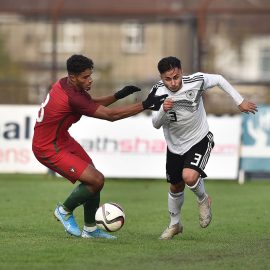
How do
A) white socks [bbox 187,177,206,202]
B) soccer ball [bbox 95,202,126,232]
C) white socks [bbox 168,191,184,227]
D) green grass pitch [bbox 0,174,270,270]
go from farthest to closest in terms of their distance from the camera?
1. white socks [bbox 168,191,184,227]
2. white socks [bbox 187,177,206,202]
3. soccer ball [bbox 95,202,126,232]
4. green grass pitch [bbox 0,174,270,270]

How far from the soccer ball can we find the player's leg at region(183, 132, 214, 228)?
0.85 m

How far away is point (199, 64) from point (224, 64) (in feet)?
48.9

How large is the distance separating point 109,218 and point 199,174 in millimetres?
1131

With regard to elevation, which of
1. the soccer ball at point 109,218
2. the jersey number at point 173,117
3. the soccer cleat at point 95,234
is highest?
the jersey number at point 173,117

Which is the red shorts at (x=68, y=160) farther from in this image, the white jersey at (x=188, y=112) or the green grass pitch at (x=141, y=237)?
the white jersey at (x=188, y=112)

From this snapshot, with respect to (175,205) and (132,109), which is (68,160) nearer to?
(132,109)

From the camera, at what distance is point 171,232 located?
12.2 metres

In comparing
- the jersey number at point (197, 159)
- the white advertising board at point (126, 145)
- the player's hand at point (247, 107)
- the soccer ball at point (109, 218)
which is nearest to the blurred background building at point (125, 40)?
the white advertising board at point (126, 145)

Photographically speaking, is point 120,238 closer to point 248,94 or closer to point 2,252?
point 2,252

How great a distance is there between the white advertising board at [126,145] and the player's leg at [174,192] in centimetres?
982

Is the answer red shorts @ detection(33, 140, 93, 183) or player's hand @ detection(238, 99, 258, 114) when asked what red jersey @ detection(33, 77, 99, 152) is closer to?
red shorts @ detection(33, 140, 93, 183)

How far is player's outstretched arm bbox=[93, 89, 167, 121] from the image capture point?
11.3m

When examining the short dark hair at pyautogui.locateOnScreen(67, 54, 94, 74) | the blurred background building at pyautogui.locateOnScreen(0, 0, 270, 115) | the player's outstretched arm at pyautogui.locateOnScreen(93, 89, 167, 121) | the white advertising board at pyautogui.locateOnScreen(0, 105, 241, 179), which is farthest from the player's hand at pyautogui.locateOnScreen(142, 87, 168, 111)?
the blurred background building at pyautogui.locateOnScreen(0, 0, 270, 115)

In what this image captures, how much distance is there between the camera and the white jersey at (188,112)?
12016 millimetres
